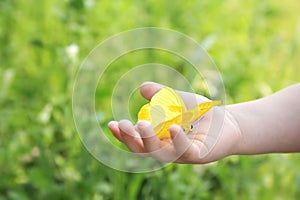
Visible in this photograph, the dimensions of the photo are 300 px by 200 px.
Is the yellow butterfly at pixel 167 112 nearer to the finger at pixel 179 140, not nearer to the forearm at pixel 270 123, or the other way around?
the finger at pixel 179 140

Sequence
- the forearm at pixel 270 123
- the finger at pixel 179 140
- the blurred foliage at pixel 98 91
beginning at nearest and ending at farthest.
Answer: the finger at pixel 179 140
the forearm at pixel 270 123
the blurred foliage at pixel 98 91

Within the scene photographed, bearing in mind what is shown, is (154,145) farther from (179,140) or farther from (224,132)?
(224,132)

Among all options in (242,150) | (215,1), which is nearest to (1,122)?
(242,150)

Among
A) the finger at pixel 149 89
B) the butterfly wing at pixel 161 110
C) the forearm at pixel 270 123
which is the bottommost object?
the forearm at pixel 270 123

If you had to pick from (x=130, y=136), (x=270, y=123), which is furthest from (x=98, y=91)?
(x=130, y=136)

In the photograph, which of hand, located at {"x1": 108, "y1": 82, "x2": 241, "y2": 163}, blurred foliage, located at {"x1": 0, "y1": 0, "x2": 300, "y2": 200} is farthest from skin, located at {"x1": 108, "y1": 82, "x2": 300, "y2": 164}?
blurred foliage, located at {"x1": 0, "y1": 0, "x2": 300, "y2": 200}

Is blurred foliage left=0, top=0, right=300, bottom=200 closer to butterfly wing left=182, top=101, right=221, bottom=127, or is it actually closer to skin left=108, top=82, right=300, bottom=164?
skin left=108, top=82, right=300, bottom=164

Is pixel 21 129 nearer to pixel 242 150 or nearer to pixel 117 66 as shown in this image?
pixel 117 66

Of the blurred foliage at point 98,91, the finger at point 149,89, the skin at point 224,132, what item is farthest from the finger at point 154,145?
the blurred foliage at point 98,91
